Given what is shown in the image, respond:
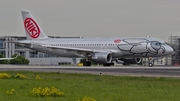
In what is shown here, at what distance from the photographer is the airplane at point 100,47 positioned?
63188 mm

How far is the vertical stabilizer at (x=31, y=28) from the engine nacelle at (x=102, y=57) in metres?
12.6

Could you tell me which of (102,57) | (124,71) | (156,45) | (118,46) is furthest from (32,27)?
(124,71)

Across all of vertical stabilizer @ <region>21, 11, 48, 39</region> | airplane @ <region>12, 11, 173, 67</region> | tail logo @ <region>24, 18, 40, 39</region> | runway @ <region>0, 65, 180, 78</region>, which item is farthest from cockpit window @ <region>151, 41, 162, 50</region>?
tail logo @ <region>24, 18, 40, 39</region>

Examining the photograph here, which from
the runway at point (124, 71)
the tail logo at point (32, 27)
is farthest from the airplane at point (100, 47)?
the runway at point (124, 71)

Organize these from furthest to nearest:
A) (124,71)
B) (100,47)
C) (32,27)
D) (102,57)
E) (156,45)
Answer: (32,27)
(100,47)
(102,57)
(156,45)
(124,71)

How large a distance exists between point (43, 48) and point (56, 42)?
7.88 feet

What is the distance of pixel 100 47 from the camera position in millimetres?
66625

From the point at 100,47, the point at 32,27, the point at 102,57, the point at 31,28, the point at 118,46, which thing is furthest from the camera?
the point at 32,27

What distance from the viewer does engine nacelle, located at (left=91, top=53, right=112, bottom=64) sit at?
6329 cm

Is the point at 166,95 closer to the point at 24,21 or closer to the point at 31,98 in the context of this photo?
the point at 31,98

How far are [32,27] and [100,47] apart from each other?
13.6 metres

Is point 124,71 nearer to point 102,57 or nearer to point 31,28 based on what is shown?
point 102,57

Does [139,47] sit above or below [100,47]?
below

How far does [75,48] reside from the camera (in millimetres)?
67438
